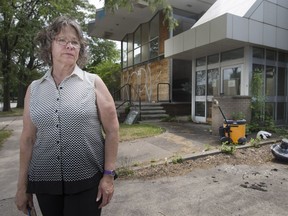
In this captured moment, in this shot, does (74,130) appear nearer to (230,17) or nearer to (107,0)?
(107,0)

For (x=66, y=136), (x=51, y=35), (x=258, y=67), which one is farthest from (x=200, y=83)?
(x=66, y=136)

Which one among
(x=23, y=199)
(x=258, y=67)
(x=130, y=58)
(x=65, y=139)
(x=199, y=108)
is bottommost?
(x=23, y=199)

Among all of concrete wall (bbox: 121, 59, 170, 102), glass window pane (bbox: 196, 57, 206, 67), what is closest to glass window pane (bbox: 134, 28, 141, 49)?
concrete wall (bbox: 121, 59, 170, 102)

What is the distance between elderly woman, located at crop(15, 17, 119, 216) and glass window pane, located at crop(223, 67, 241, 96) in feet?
27.4

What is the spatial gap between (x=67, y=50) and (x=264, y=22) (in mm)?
8582

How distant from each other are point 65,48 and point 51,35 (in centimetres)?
15

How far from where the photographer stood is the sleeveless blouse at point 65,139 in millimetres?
1696

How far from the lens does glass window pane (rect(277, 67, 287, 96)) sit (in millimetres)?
10133

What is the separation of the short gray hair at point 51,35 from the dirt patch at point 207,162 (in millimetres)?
2991

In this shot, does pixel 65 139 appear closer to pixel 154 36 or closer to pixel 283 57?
pixel 283 57

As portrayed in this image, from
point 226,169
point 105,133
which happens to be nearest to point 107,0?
point 226,169

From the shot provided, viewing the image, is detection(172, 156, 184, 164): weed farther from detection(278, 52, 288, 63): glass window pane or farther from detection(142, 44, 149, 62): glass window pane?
detection(142, 44, 149, 62): glass window pane

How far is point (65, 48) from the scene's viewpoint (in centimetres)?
180

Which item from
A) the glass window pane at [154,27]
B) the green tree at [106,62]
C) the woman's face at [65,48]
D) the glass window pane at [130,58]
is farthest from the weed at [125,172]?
the green tree at [106,62]
